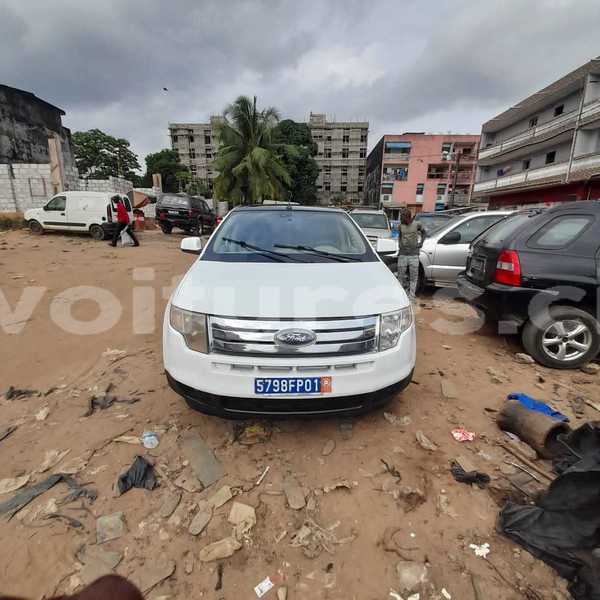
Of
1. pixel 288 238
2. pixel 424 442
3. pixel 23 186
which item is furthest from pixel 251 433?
pixel 23 186

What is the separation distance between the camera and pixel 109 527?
1719 mm

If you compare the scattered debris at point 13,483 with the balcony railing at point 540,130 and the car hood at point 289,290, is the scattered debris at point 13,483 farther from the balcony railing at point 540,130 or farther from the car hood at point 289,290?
the balcony railing at point 540,130

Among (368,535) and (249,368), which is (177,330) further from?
(368,535)

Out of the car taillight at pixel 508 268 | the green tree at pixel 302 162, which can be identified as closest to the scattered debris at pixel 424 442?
the car taillight at pixel 508 268

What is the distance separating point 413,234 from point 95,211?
1190 cm

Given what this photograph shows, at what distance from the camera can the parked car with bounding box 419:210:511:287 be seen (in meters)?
5.84

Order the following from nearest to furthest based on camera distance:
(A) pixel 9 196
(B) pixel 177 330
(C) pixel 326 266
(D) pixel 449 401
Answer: (B) pixel 177 330 → (C) pixel 326 266 → (D) pixel 449 401 → (A) pixel 9 196

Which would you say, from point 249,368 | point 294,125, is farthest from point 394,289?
point 294,125

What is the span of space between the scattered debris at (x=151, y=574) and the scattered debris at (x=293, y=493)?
653 mm

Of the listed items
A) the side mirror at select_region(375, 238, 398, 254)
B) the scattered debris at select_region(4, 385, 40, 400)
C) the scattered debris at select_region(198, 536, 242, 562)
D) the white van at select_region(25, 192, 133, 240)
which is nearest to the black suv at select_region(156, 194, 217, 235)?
the white van at select_region(25, 192, 133, 240)

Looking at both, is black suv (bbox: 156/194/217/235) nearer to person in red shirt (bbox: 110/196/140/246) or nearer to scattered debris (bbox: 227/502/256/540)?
person in red shirt (bbox: 110/196/140/246)

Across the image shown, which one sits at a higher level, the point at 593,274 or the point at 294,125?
the point at 294,125

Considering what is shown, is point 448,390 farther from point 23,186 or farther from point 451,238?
point 23,186

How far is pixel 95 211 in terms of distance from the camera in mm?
12133
